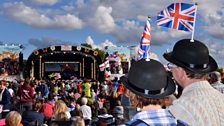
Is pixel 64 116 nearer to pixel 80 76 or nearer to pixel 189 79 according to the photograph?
pixel 189 79

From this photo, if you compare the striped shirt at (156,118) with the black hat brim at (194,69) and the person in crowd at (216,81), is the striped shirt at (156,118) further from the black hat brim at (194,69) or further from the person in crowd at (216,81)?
the person in crowd at (216,81)

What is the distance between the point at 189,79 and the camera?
10.8ft

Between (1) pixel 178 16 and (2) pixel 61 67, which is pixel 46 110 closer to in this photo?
(1) pixel 178 16

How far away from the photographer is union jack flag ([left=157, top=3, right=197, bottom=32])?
748cm

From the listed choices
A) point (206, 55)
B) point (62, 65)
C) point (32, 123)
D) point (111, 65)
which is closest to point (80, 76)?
point (62, 65)

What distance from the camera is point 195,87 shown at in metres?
3.21

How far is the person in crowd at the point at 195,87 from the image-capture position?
Result: 305 centimetres

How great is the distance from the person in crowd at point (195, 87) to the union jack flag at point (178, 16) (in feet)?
13.2

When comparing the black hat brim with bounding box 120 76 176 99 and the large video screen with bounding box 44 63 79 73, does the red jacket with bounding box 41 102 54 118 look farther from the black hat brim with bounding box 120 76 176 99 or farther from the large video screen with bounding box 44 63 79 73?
the large video screen with bounding box 44 63 79 73

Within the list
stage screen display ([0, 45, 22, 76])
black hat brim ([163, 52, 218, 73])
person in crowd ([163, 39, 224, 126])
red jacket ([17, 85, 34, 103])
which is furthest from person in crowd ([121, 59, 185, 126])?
stage screen display ([0, 45, 22, 76])

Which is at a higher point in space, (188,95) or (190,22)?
(190,22)

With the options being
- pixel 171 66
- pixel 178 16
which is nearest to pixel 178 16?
pixel 178 16

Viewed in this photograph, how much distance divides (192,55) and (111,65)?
43.9 m

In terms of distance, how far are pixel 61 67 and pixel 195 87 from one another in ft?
130
